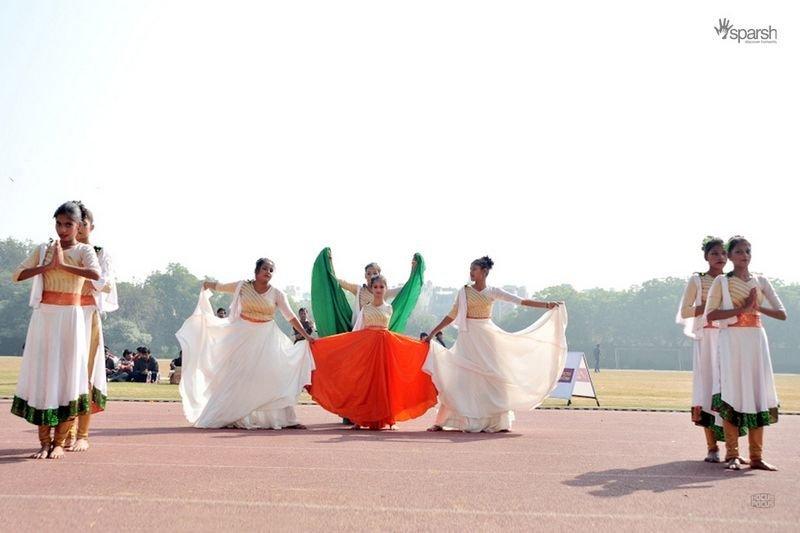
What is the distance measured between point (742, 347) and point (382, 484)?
3.97 meters

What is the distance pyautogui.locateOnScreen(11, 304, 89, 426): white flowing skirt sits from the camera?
895 cm

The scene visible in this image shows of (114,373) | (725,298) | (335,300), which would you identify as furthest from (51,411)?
(114,373)

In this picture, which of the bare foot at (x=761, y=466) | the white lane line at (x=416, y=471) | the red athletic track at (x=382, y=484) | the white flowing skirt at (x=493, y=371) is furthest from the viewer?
the white flowing skirt at (x=493, y=371)

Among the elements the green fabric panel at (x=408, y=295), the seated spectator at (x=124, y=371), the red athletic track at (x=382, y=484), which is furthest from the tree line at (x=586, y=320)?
the red athletic track at (x=382, y=484)

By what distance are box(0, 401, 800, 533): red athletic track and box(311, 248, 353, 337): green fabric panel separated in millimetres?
3882

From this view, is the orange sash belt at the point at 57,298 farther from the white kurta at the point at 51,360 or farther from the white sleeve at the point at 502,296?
the white sleeve at the point at 502,296

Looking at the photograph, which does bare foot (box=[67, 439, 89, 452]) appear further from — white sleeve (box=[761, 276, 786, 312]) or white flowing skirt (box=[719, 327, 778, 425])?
white sleeve (box=[761, 276, 786, 312])

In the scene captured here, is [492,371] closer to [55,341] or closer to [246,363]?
[246,363]

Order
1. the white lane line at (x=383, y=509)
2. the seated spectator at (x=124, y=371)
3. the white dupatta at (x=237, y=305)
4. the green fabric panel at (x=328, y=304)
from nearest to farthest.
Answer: the white lane line at (x=383, y=509) < the white dupatta at (x=237, y=305) < the green fabric panel at (x=328, y=304) < the seated spectator at (x=124, y=371)

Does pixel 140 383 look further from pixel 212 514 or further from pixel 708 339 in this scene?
pixel 212 514

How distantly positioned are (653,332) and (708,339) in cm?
11456

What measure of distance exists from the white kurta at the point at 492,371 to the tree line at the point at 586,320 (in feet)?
320

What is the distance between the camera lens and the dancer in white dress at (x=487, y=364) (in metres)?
13.4

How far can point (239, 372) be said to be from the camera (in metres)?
13.6
